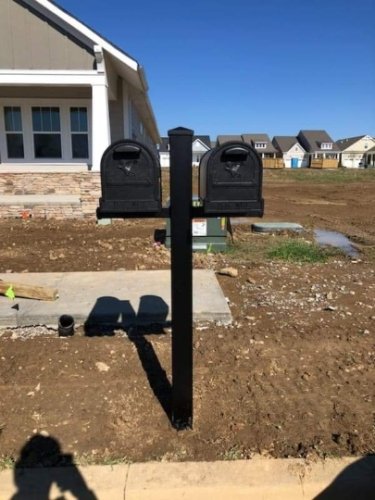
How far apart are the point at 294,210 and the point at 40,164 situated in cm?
900

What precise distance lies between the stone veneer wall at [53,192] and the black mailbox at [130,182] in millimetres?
9069

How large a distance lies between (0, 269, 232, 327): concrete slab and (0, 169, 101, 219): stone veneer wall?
19.1ft

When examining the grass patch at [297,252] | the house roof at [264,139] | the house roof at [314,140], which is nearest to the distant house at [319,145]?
the house roof at [314,140]

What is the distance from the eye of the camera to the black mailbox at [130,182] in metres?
2.46

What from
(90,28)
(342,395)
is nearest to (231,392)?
(342,395)

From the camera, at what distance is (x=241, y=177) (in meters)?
2.50

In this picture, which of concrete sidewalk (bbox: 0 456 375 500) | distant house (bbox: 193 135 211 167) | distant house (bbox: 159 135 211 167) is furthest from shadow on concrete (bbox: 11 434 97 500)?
distant house (bbox: 193 135 211 167)

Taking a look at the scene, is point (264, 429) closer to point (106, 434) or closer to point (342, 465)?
point (342, 465)

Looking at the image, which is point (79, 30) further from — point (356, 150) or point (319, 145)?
point (356, 150)

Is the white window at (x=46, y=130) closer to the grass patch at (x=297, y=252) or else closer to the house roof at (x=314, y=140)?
the grass patch at (x=297, y=252)

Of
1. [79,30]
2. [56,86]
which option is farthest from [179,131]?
[56,86]

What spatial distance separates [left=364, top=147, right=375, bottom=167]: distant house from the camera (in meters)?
77.2

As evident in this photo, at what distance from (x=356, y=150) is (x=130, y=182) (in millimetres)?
88056

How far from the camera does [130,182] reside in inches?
97.7
